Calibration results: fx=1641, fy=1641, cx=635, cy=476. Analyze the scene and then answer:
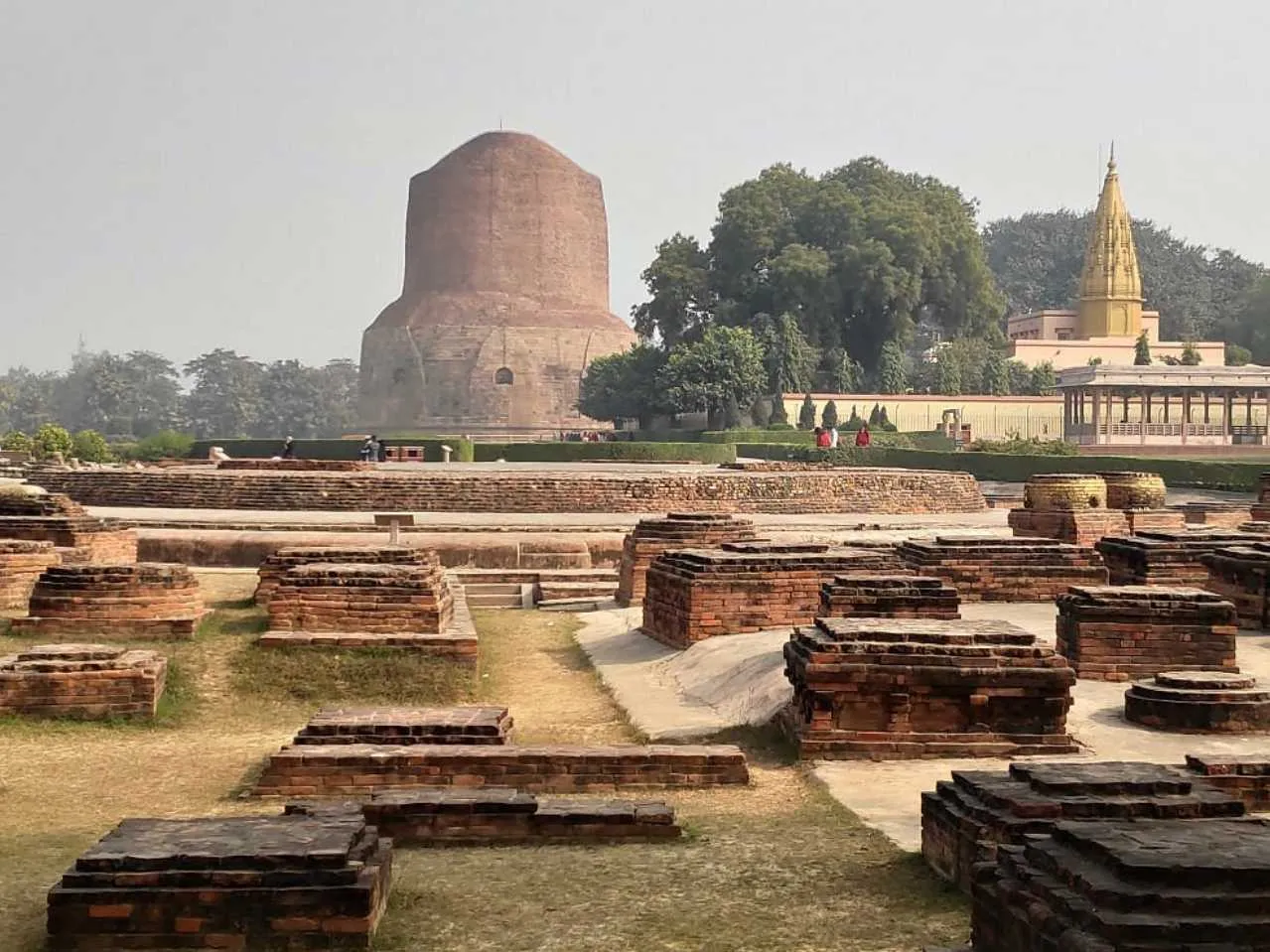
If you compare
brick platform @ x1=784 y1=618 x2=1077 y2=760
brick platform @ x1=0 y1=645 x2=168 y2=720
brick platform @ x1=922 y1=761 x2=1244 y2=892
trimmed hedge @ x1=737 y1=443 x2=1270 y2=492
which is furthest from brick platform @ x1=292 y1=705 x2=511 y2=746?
trimmed hedge @ x1=737 y1=443 x2=1270 y2=492

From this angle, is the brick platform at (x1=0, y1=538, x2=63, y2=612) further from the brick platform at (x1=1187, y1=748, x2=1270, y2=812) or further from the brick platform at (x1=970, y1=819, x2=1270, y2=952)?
the brick platform at (x1=970, y1=819, x2=1270, y2=952)

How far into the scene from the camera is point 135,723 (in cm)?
607

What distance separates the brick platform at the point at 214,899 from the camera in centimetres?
312

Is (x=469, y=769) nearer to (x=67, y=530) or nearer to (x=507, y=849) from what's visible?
(x=507, y=849)

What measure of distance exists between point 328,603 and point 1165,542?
14.8 feet

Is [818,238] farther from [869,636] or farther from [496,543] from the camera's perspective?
[869,636]

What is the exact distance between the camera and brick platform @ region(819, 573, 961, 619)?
6.75 metres

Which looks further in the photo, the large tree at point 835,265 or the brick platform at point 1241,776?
the large tree at point 835,265

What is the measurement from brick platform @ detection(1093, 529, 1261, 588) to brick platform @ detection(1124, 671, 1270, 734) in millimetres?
2945

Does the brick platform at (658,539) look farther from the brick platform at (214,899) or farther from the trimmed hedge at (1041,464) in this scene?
the trimmed hedge at (1041,464)

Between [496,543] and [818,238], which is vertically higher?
[818,238]

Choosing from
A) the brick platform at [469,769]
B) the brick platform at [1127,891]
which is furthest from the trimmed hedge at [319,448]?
the brick platform at [1127,891]

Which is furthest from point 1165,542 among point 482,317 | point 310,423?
point 310,423

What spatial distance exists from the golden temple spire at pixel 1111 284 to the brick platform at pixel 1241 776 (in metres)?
46.4
